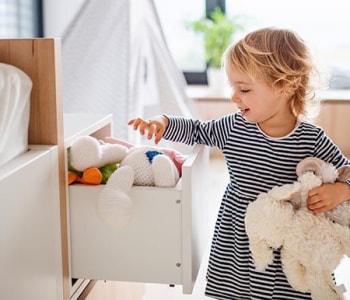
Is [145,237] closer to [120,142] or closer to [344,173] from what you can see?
[120,142]

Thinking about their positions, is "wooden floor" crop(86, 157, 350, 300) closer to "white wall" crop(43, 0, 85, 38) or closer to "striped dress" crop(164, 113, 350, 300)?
"striped dress" crop(164, 113, 350, 300)

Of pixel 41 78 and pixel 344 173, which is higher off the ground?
pixel 41 78

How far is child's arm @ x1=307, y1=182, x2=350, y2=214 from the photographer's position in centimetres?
106

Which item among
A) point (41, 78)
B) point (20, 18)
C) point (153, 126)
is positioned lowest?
point (153, 126)

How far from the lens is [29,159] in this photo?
0.96 m

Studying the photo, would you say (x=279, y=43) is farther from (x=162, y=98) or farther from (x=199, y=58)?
(x=199, y=58)

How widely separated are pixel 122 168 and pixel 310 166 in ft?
1.20

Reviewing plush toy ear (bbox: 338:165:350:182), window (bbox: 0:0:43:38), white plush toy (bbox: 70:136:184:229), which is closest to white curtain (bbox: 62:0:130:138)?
window (bbox: 0:0:43:38)

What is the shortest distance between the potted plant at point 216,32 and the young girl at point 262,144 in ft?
8.13

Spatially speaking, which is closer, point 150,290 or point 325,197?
point 325,197

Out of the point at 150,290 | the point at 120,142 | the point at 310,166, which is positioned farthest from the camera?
the point at 150,290

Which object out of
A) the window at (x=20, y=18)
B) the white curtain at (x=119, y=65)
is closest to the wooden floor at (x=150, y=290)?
the white curtain at (x=119, y=65)

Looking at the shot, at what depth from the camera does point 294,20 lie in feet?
12.2

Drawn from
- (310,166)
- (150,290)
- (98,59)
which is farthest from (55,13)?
(310,166)
